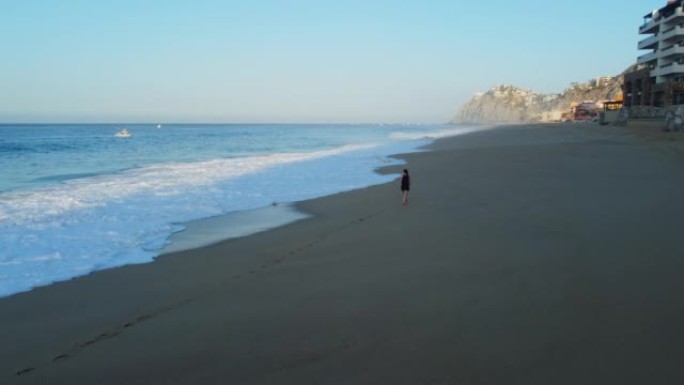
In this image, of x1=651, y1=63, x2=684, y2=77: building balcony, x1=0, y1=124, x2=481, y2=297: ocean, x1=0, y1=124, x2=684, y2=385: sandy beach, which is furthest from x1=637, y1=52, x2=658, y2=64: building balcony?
x1=0, y1=124, x2=684, y2=385: sandy beach

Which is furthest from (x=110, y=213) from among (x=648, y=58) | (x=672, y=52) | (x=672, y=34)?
(x=648, y=58)

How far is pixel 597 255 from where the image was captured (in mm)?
5969

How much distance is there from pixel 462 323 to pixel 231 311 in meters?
2.11

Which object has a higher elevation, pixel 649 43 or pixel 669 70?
pixel 649 43

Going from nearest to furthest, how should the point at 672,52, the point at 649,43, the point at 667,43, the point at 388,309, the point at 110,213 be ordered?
the point at 388,309, the point at 110,213, the point at 672,52, the point at 667,43, the point at 649,43

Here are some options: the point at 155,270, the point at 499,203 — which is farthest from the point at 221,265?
the point at 499,203

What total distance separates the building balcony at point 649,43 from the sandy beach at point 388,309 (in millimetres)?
66407

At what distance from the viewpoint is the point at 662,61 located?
59.9 metres

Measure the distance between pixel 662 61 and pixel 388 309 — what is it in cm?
6850

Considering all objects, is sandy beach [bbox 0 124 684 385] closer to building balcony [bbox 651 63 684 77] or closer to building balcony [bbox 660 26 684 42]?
building balcony [bbox 651 63 684 77]

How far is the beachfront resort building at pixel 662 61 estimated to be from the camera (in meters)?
54.4

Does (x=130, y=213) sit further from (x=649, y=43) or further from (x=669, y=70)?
(x=649, y=43)

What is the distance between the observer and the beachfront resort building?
54.4 metres

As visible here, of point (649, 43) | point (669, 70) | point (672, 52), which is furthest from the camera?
point (649, 43)
